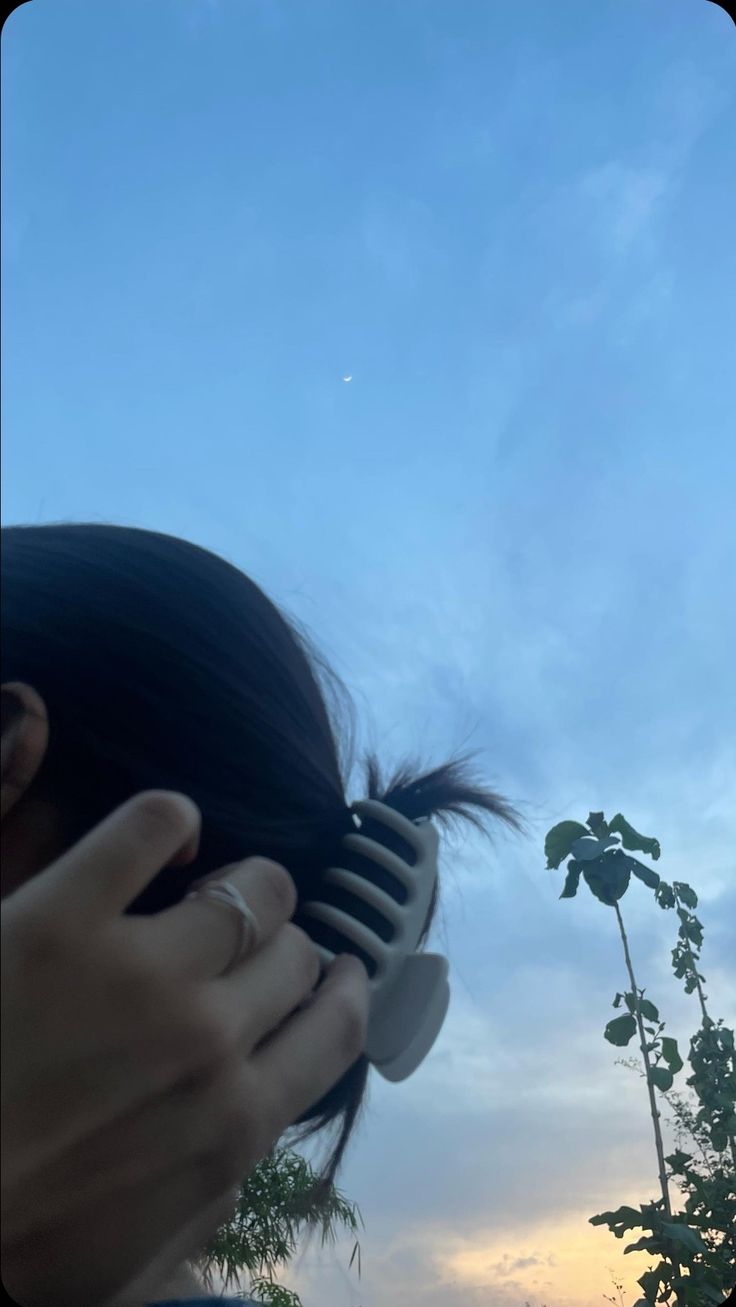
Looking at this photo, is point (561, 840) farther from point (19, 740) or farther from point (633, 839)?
point (19, 740)

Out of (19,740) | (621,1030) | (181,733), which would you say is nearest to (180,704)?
(181,733)

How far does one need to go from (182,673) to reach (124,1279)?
429mm

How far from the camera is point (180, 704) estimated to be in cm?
74

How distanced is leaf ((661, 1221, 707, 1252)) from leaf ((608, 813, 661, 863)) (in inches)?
15.8

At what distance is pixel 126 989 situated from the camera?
550 mm

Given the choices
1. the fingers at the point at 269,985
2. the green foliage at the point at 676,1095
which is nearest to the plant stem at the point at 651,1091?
the green foliage at the point at 676,1095

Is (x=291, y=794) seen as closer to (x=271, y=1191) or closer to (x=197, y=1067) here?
(x=197, y=1067)

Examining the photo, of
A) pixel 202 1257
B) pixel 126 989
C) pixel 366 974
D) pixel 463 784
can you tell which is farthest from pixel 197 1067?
pixel 463 784

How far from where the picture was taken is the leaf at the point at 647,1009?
98cm

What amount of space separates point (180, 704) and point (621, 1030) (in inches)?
23.6

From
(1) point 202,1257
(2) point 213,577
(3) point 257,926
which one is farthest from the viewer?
(2) point 213,577

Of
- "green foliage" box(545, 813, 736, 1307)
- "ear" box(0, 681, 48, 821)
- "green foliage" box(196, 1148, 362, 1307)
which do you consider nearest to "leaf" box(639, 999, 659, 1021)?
"green foliage" box(545, 813, 736, 1307)

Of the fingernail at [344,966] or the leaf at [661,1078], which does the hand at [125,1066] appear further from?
the leaf at [661,1078]

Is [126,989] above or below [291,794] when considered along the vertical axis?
below
